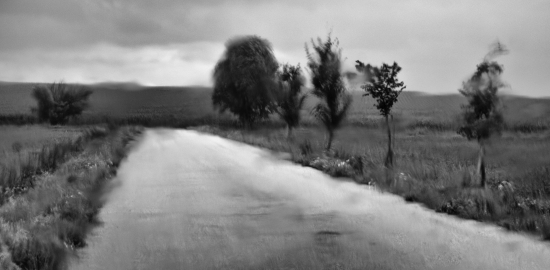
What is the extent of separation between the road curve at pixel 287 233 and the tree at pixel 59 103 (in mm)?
80334

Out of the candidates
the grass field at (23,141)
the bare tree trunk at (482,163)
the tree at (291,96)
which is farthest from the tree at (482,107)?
the tree at (291,96)

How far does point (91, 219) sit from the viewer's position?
977 cm

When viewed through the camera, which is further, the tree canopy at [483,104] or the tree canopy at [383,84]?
the tree canopy at [383,84]

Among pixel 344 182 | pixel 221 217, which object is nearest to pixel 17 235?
pixel 221 217

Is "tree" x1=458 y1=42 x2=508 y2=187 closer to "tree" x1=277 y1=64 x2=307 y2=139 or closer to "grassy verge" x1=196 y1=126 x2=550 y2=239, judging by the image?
"grassy verge" x1=196 y1=126 x2=550 y2=239

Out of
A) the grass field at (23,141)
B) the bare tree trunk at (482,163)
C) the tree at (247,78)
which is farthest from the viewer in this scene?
the tree at (247,78)

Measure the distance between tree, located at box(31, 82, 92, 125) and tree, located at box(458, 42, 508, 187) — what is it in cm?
8227

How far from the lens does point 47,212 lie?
385 inches

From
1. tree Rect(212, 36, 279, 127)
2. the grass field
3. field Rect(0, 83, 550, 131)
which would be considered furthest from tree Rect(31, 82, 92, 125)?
the grass field

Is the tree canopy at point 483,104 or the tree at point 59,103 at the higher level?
the tree canopy at point 483,104

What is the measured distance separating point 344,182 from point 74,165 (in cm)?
739

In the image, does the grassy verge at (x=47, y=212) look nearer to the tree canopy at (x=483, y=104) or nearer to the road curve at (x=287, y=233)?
the road curve at (x=287, y=233)

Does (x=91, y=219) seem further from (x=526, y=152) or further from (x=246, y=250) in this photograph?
(x=526, y=152)

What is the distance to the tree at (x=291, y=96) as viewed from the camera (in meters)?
36.6
